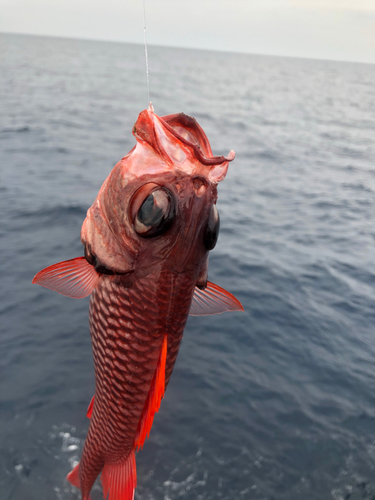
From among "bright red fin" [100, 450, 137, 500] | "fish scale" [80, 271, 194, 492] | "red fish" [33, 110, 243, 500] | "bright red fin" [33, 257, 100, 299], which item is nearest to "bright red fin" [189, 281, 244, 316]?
"red fish" [33, 110, 243, 500]

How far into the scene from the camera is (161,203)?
1.89 metres

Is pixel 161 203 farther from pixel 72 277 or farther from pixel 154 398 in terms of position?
pixel 154 398

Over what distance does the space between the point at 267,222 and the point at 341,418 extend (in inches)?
249

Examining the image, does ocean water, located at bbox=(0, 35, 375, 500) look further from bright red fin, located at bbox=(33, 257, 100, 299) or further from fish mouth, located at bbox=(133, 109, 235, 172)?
fish mouth, located at bbox=(133, 109, 235, 172)

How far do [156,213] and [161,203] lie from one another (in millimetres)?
60

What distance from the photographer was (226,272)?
781 centimetres

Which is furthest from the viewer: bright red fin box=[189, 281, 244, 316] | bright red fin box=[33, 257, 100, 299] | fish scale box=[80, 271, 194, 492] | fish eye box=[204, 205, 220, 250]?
bright red fin box=[189, 281, 244, 316]

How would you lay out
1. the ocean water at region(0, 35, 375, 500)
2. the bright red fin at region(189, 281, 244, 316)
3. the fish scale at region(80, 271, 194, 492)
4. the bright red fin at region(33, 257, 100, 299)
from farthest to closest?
the ocean water at region(0, 35, 375, 500) < the bright red fin at region(189, 281, 244, 316) < the bright red fin at region(33, 257, 100, 299) < the fish scale at region(80, 271, 194, 492)

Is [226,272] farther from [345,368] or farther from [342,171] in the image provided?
[342,171]

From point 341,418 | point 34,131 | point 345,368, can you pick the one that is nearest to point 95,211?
point 341,418

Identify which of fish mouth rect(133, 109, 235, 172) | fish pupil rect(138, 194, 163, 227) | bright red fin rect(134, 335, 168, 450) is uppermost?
fish mouth rect(133, 109, 235, 172)

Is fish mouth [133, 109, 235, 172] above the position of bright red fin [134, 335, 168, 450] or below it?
above

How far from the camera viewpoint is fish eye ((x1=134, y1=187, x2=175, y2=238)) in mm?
1899

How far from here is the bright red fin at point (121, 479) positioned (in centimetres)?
277
